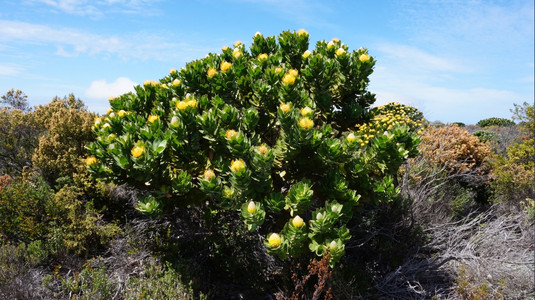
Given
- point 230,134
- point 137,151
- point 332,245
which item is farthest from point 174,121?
point 332,245

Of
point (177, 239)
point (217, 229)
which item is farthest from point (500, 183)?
point (177, 239)

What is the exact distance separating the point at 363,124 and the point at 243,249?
2127mm

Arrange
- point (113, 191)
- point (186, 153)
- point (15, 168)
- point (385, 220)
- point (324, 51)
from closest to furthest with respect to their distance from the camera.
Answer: point (186, 153) < point (324, 51) < point (385, 220) < point (113, 191) < point (15, 168)

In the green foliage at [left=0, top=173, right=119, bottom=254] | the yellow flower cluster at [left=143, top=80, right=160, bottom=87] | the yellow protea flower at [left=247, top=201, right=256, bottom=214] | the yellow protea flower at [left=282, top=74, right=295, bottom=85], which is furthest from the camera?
the green foliage at [left=0, top=173, right=119, bottom=254]

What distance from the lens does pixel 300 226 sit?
115 inches

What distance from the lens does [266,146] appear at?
9.96 feet

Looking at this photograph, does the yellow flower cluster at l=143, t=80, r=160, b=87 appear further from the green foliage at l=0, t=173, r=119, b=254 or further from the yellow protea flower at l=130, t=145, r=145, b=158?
the green foliage at l=0, t=173, r=119, b=254

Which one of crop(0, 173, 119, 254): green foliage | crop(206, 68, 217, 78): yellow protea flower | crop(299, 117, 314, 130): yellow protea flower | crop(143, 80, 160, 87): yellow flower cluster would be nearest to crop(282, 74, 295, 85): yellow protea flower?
crop(299, 117, 314, 130): yellow protea flower

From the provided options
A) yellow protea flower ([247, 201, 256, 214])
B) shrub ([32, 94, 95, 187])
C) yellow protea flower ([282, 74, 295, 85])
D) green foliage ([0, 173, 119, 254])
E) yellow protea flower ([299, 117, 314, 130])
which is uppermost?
yellow protea flower ([282, 74, 295, 85])

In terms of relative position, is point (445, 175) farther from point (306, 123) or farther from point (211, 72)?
point (211, 72)

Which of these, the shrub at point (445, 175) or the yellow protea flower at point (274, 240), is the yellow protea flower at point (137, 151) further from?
the shrub at point (445, 175)

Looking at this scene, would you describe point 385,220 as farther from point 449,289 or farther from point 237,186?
point 237,186

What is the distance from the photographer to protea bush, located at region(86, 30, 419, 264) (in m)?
2.98

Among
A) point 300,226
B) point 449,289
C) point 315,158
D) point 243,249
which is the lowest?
point 449,289
